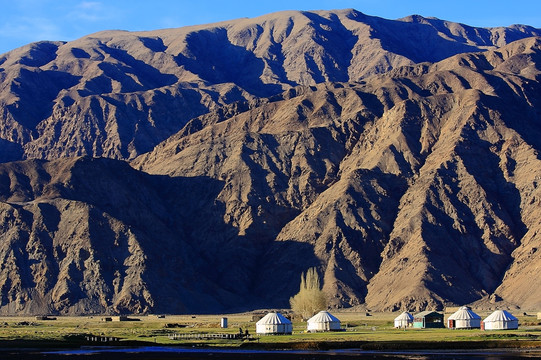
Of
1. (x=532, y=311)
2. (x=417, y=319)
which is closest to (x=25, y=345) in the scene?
(x=417, y=319)

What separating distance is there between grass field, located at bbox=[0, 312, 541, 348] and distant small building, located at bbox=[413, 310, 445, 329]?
3.78 meters

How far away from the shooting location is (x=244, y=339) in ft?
438

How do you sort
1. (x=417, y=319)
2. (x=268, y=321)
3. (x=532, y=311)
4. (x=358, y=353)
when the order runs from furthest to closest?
1. (x=532, y=311)
2. (x=417, y=319)
3. (x=268, y=321)
4. (x=358, y=353)

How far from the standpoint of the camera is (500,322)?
13962cm

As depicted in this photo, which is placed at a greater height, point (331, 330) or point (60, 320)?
point (60, 320)

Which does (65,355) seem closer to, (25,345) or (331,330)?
(25,345)

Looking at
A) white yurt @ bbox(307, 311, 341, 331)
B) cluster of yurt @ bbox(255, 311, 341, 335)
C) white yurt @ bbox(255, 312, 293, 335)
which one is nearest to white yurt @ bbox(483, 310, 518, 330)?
white yurt @ bbox(307, 311, 341, 331)

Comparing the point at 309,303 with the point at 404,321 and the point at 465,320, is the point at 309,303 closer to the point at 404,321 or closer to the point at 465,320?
the point at 404,321

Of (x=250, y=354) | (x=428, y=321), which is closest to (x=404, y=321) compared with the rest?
(x=428, y=321)

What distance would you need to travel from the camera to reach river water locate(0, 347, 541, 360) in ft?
329

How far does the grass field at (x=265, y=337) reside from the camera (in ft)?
388

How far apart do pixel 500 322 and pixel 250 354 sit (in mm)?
43780

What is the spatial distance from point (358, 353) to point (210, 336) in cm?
3570

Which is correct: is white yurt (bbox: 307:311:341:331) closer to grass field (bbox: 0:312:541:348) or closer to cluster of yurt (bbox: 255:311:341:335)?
cluster of yurt (bbox: 255:311:341:335)
